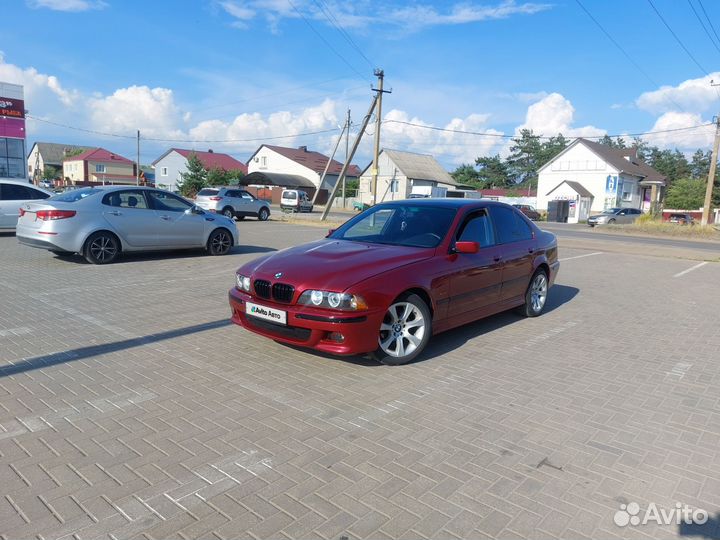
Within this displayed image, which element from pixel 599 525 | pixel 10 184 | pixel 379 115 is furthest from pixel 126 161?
pixel 599 525

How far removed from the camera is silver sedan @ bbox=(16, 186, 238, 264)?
9734 mm

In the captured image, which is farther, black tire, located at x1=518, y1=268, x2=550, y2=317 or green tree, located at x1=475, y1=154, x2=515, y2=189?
green tree, located at x1=475, y1=154, x2=515, y2=189

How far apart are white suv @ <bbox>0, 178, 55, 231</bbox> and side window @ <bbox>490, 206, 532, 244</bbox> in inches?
507

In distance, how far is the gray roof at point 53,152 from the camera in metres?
97.9

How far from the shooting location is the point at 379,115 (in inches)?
1057

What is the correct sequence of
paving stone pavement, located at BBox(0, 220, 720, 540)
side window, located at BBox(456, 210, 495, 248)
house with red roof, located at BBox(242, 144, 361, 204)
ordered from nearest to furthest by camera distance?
paving stone pavement, located at BBox(0, 220, 720, 540), side window, located at BBox(456, 210, 495, 248), house with red roof, located at BBox(242, 144, 361, 204)

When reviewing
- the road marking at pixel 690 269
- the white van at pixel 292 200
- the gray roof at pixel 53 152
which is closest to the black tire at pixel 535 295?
the road marking at pixel 690 269

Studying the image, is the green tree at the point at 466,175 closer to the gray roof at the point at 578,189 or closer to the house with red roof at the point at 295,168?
the house with red roof at the point at 295,168

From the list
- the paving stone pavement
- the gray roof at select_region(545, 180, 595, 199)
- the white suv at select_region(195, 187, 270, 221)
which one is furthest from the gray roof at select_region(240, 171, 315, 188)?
the paving stone pavement

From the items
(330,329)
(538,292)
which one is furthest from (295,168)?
(330,329)

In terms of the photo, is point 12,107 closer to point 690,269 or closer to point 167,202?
point 167,202

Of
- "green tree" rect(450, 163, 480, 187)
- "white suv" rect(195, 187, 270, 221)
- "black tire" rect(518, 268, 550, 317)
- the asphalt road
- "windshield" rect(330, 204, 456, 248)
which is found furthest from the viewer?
"green tree" rect(450, 163, 480, 187)

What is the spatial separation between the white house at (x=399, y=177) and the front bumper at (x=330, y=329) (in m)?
60.5

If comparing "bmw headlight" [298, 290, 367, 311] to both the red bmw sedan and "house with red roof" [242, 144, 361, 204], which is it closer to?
the red bmw sedan
